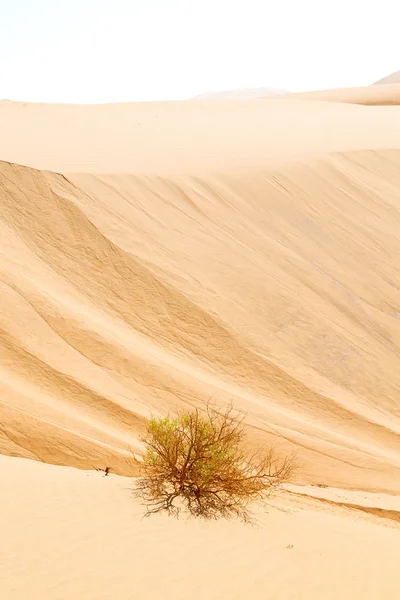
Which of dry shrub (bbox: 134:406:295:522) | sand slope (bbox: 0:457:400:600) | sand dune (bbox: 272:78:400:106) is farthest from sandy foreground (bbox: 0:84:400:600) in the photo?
sand dune (bbox: 272:78:400:106)

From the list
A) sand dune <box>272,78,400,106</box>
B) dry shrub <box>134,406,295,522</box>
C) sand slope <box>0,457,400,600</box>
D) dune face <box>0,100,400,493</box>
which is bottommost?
sand slope <box>0,457,400,600</box>

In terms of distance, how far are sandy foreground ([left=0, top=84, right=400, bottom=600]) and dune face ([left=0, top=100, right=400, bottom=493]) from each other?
0.03 meters

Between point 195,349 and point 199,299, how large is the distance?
1020mm

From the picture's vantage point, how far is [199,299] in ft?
33.9

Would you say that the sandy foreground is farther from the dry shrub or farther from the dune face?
the dry shrub

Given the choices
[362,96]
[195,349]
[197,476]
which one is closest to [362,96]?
[362,96]

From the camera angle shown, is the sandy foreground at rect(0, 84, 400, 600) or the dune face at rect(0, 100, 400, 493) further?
the dune face at rect(0, 100, 400, 493)

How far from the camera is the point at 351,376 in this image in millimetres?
10102

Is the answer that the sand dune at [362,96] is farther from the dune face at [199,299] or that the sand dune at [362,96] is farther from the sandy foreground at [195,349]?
the dune face at [199,299]

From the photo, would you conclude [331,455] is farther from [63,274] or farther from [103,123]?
[103,123]

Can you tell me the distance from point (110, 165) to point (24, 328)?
6.14 m

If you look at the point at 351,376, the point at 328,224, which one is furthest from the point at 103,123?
the point at 351,376

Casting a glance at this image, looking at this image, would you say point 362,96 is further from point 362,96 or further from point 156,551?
point 156,551

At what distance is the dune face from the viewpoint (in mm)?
8016
